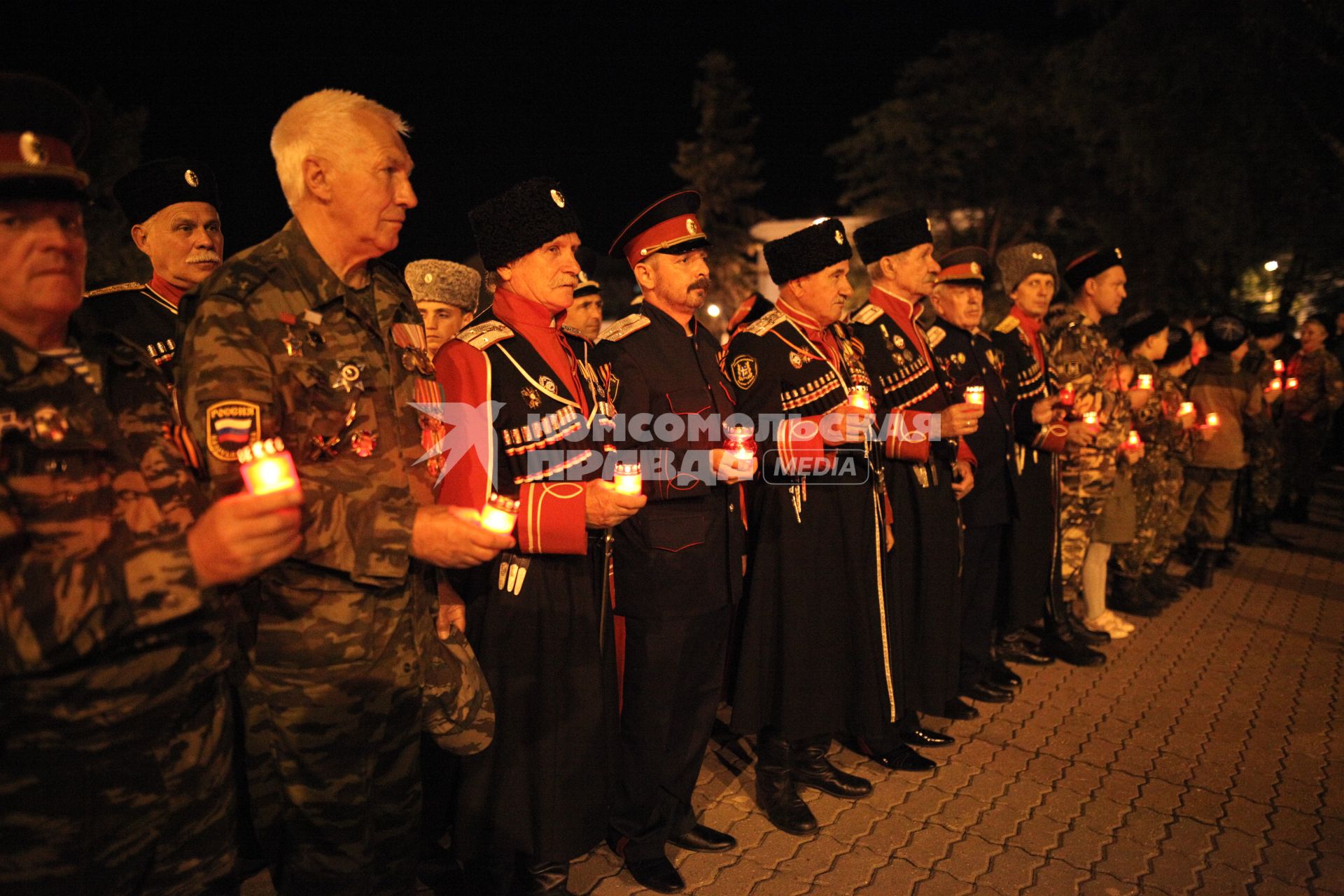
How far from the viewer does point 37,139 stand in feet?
5.85

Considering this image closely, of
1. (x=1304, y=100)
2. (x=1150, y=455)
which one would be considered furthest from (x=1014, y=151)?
(x=1150, y=455)

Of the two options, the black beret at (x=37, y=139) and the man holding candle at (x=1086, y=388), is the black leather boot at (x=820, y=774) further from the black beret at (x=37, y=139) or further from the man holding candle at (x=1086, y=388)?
the black beret at (x=37, y=139)

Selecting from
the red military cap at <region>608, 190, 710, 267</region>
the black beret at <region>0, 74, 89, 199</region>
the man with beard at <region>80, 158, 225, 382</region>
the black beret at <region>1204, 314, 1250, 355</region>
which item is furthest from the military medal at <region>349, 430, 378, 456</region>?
the black beret at <region>1204, 314, 1250, 355</region>

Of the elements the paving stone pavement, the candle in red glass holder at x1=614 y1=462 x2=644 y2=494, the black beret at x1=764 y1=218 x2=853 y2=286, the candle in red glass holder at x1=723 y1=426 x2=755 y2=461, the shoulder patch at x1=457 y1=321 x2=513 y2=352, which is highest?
the black beret at x1=764 y1=218 x2=853 y2=286

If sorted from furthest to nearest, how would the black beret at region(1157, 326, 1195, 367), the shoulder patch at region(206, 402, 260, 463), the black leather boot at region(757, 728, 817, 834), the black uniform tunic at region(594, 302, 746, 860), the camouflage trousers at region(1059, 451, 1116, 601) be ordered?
the black beret at region(1157, 326, 1195, 367) → the camouflage trousers at region(1059, 451, 1116, 601) → the black leather boot at region(757, 728, 817, 834) → the black uniform tunic at region(594, 302, 746, 860) → the shoulder patch at region(206, 402, 260, 463)

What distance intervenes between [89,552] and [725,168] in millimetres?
37874

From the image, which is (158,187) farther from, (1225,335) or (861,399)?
(1225,335)

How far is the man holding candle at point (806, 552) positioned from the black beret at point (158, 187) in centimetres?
265

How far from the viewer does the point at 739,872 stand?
3.77m

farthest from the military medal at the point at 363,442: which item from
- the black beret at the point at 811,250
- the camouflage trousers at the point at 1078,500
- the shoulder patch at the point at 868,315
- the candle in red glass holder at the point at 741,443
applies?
the camouflage trousers at the point at 1078,500

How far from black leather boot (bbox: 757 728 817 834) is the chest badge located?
3.39 meters

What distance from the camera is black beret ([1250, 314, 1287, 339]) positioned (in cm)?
1138

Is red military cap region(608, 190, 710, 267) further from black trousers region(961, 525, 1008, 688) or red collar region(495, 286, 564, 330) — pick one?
black trousers region(961, 525, 1008, 688)

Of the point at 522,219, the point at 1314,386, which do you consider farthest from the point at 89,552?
the point at 1314,386
